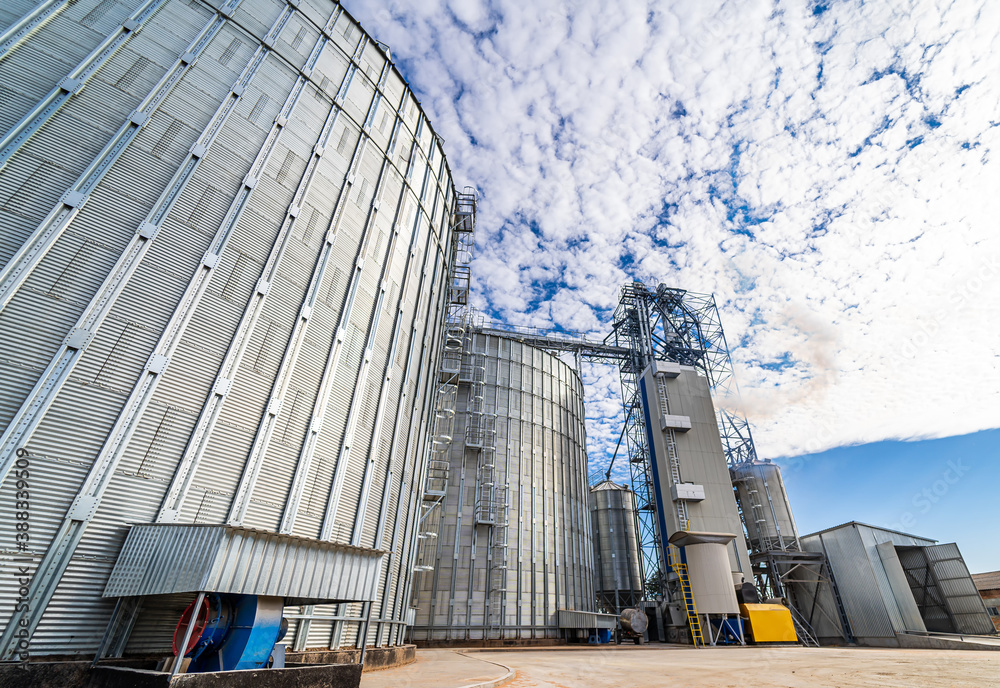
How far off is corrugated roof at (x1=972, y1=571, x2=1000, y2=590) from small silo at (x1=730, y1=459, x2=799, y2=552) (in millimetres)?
21937

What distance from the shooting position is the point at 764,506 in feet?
117

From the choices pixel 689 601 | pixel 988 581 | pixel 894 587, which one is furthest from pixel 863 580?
pixel 988 581

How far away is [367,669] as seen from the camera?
1269 centimetres

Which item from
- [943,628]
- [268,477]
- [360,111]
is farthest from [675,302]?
[268,477]

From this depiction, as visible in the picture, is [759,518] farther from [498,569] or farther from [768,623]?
[498,569]

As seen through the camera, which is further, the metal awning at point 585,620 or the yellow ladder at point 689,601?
the metal awning at point 585,620

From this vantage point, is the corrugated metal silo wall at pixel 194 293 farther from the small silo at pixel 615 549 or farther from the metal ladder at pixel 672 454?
the small silo at pixel 615 549

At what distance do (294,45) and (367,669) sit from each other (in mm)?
20261

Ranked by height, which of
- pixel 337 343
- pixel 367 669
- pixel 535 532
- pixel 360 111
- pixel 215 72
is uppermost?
pixel 360 111

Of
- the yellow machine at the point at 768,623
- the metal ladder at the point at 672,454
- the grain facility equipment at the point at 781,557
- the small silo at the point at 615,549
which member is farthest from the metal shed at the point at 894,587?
the small silo at the point at 615,549

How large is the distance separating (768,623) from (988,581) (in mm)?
35108

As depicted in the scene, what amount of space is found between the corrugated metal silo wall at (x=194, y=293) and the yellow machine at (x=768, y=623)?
66.6 feet

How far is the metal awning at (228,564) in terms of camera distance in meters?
7.95

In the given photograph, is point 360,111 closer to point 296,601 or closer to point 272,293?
point 272,293
